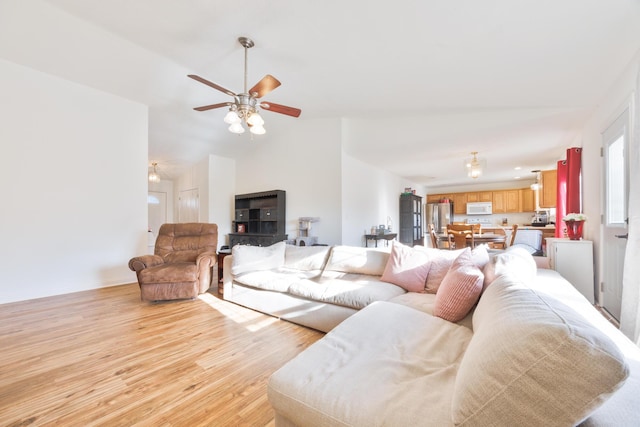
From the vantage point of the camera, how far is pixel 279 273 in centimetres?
314

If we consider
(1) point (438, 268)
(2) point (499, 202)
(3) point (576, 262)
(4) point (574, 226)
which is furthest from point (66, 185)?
(2) point (499, 202)

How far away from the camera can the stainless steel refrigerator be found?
8.79m

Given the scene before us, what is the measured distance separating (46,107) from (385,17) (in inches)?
183

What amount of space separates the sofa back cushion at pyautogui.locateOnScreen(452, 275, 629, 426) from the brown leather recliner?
11.0ft

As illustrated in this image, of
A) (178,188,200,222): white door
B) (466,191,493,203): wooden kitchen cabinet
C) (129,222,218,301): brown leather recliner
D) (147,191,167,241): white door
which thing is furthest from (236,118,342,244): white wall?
(466,191,493,203): wooden kitchen cabinet

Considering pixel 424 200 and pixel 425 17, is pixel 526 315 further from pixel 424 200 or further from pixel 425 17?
pixel 424 200

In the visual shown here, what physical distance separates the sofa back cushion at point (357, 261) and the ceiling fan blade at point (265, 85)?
76.9 inches

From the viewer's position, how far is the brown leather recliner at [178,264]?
323 cm

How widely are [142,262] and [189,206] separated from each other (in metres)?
4.70

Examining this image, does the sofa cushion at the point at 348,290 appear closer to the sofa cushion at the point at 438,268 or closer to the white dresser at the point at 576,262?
the sofa cushion at the point at 438,268

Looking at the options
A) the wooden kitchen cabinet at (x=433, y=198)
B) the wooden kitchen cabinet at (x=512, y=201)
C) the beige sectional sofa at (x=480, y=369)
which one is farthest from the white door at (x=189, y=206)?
the wooden kitchen cabinet at (x=512, y=201)

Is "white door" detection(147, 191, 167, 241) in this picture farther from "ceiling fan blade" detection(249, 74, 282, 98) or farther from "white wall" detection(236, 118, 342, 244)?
"ceiling fan blade" detection(249, 74, 282, 98)

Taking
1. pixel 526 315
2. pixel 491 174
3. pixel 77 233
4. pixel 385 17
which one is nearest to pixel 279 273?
pixel 526 315

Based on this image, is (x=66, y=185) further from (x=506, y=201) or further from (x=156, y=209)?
(x=506, y=201)
